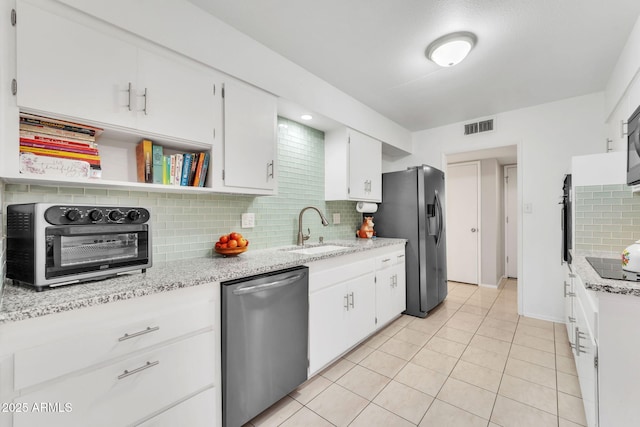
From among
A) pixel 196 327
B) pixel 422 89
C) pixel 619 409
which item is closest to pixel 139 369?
pixel 196 327

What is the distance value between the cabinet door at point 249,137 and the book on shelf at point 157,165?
0.36 m

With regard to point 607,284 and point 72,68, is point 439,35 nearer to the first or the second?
point 607,284

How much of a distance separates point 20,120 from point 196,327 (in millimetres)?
1168

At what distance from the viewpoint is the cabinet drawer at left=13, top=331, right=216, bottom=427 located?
36.8 inches

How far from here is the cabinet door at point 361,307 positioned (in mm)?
2281

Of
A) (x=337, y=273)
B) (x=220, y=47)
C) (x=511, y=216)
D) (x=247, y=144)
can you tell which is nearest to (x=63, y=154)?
(x=247, y=144)

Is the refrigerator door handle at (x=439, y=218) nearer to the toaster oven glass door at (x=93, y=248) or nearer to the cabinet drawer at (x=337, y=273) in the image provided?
the cabinet drawer at (x=337, y=273)

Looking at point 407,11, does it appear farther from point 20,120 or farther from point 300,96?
point 20,120

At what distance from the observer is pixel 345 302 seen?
87.4 inches

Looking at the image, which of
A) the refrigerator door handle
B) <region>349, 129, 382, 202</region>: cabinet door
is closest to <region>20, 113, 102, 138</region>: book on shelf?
<region>349, 129, 382, 202</region>: cabinet door

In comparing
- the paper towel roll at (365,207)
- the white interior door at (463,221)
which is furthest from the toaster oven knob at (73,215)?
the white interior door at (463,221)

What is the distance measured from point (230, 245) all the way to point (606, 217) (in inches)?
107

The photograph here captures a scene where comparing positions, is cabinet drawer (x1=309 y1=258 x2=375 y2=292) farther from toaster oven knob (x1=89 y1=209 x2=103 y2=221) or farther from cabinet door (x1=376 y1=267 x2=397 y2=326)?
toaster oven knob (x1=89 y1=209 x2=103 y2=221)

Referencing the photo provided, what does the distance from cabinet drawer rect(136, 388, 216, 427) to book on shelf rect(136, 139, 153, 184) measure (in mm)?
1147
